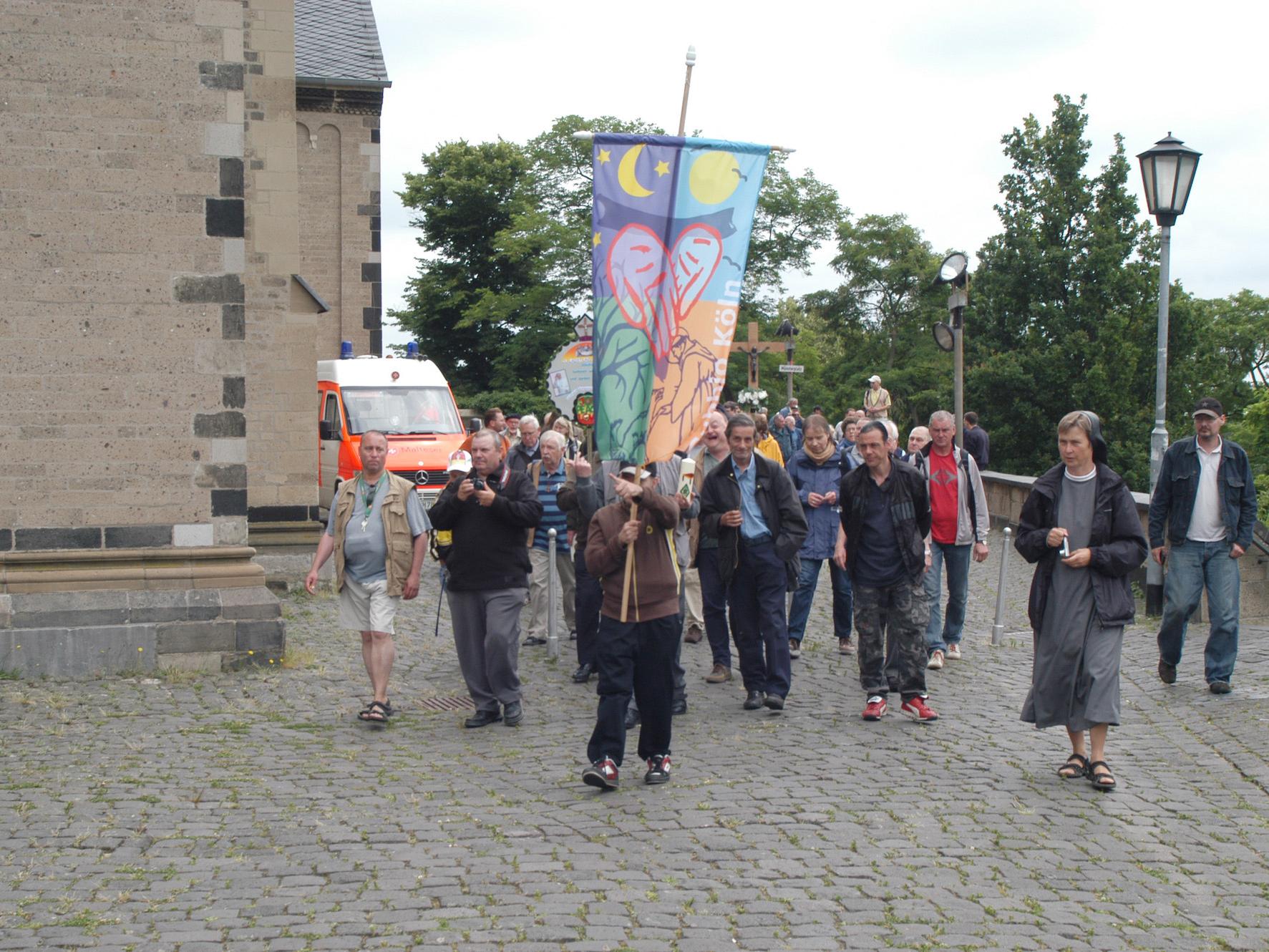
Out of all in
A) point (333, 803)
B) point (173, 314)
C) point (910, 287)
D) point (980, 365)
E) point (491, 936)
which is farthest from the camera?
point (910, 287)

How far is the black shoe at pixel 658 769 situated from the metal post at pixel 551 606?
393cm

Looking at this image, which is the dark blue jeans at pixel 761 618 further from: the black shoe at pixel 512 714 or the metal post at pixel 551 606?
the metal post at pixel 551 606

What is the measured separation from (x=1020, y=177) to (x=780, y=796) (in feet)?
152

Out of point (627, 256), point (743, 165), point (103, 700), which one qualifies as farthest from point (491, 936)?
point (103, 700)

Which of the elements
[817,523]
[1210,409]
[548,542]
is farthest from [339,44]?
[1210,409]

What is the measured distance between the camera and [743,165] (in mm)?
7227

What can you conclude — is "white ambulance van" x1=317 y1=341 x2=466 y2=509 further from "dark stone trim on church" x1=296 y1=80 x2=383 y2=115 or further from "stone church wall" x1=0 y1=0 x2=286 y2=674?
"stone church wall" x1=0 y1=0 x2=286 y2=674

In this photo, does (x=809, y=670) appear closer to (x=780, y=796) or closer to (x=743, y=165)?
(x=780, y=796)

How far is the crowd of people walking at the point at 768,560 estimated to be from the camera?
7.24m

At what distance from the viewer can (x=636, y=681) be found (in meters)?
7.26

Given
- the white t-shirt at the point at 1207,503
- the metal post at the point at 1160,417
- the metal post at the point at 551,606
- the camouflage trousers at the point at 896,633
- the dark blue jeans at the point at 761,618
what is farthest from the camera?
the metal post at the point at 1160,417

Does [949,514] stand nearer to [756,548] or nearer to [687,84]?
[756,548]

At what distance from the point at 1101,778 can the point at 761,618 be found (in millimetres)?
2634

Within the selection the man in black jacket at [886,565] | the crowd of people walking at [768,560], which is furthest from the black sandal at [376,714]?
the man in black jacket at [886,565]
